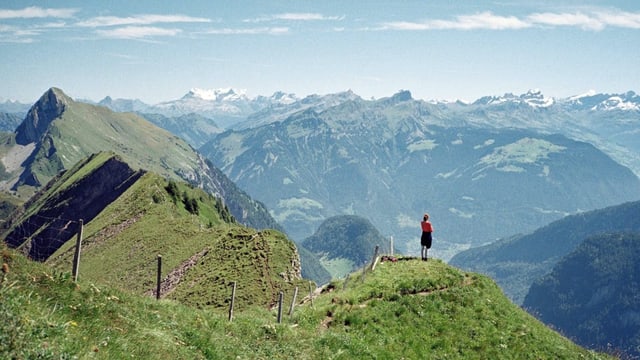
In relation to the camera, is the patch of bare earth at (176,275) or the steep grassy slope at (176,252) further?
the patch of bare earth at (176,275)

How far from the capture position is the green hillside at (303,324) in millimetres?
18539

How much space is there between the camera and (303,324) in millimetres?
38469

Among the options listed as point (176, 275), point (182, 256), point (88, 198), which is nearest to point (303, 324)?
point (176, 275)

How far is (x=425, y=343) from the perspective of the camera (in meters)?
37.4

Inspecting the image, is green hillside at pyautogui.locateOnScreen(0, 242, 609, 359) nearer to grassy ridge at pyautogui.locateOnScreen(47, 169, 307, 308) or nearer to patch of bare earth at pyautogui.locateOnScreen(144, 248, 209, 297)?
grassy ridge at pyautogui.locateOnScreen(47, 169, 307, 308)

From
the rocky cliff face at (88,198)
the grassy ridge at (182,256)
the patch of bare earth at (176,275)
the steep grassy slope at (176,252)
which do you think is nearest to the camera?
the grassy ridge at (182,256)

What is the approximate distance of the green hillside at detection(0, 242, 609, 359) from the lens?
18.5 m

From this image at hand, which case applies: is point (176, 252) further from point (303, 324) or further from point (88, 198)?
point (88, 198)

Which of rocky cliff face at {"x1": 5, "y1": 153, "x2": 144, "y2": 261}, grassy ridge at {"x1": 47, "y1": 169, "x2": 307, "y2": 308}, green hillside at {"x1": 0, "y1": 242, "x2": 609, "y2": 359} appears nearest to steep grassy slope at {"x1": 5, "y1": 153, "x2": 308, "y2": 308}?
grassy ridge at {"x1": 47, "y1": 169, "x2": 307, "y2": 308}

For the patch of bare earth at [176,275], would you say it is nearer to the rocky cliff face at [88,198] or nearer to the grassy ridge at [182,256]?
the grassy ridge at [182,256]

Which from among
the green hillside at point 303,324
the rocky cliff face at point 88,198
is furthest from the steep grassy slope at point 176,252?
the rocky cliff face at point 88,198

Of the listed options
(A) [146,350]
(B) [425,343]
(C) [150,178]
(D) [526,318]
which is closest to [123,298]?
(A) [146,350]

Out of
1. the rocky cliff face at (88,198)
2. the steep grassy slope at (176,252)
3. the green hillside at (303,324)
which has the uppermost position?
the green hillside at (303,324)

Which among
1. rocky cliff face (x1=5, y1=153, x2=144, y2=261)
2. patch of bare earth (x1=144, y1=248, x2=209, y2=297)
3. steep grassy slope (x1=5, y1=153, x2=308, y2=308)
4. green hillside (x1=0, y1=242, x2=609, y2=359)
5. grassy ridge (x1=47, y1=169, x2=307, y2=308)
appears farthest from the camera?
rocky cliff face (x1=5, y1=153, x2=144, y2=261)
